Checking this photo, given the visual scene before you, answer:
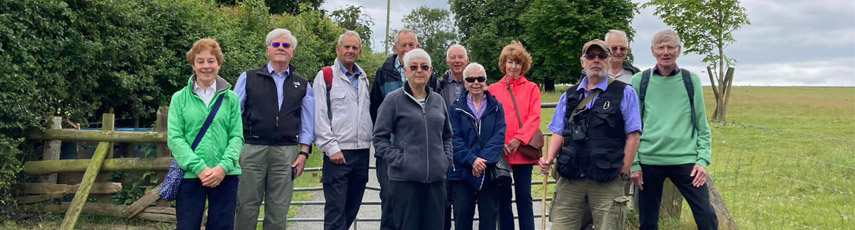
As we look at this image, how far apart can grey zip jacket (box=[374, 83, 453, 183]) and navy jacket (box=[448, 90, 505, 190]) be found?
0.45 metres

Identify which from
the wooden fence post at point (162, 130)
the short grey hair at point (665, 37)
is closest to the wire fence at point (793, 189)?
the short grey hair at point (665, 37)

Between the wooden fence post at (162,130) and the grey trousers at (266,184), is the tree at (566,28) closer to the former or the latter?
the wooden fence post at (162,130)

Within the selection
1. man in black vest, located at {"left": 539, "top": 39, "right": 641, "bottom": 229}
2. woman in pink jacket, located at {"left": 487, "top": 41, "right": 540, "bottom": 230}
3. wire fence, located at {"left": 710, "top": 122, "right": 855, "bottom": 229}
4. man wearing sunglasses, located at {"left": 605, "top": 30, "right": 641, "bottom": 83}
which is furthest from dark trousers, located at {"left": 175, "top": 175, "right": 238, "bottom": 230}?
wire fence, located at {"left": 710, "top": 122, "right": 855, "bottom": 229}

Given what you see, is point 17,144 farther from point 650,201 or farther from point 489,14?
point 489,14

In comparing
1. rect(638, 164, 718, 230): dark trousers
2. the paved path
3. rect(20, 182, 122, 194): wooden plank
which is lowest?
the paved path

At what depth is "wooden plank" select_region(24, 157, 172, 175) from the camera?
710 centimetres

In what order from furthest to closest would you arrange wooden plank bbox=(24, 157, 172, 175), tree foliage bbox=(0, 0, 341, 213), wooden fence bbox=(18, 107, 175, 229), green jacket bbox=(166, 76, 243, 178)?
wooden plank bbox=(24, 157, 172, 175), wooden fence bbox=(18, 107, 175, 229), tree foliage bbox=(0, 0, 341, 213), green jacket bbox=(166, 76, 243, 178)

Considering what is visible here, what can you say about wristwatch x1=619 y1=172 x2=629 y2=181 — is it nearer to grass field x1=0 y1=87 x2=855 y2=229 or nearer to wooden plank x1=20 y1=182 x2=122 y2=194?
grass field x1=0 y1=87 x2=855 y2=229

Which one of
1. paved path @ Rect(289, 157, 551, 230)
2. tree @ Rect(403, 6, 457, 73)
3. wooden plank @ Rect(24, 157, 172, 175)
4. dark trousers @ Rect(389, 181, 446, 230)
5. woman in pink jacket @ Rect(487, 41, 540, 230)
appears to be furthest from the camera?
tree @ Rect(403, 6, 457, 73)

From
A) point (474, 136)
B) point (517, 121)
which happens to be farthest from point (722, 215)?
point (474, 136)

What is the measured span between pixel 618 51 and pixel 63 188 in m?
5.94

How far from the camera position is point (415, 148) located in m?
4.58

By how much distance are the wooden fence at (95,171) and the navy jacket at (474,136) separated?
3466 mm

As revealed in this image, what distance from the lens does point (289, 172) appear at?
17.1 ft
